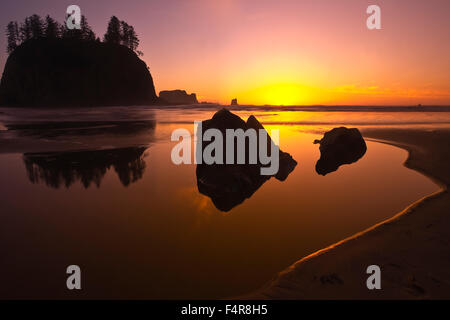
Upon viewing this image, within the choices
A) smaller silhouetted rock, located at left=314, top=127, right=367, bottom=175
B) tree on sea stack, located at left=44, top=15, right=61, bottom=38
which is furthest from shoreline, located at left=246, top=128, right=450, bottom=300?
tree on sea stack, located at left=44, top=15, right=61, bottom=38

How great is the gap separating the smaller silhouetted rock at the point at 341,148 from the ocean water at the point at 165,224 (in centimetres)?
103

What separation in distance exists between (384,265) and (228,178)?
160 inches

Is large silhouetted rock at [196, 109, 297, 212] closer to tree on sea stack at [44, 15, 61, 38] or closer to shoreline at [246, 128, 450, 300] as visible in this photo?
shoreline at [246, 128, 450, 300]

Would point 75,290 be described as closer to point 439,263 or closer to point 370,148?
point 439,263

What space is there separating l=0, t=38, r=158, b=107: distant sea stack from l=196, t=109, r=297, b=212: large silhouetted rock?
208 feet

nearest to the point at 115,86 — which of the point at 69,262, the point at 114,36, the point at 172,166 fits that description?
the point at 114,36

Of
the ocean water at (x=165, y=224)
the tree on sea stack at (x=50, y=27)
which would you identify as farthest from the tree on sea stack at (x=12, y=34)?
the ocean water at (x=165, y=224)

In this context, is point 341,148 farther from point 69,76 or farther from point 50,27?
point 50,27

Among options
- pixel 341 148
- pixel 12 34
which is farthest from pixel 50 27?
pixel 341 148

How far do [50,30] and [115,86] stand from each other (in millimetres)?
31259

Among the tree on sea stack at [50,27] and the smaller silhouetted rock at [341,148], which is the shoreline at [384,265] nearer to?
the smaller silhouetted rock at [341,148]

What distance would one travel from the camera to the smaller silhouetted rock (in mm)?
10148

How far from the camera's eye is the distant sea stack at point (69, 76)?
59094 millimetres

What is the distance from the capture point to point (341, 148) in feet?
35.3
